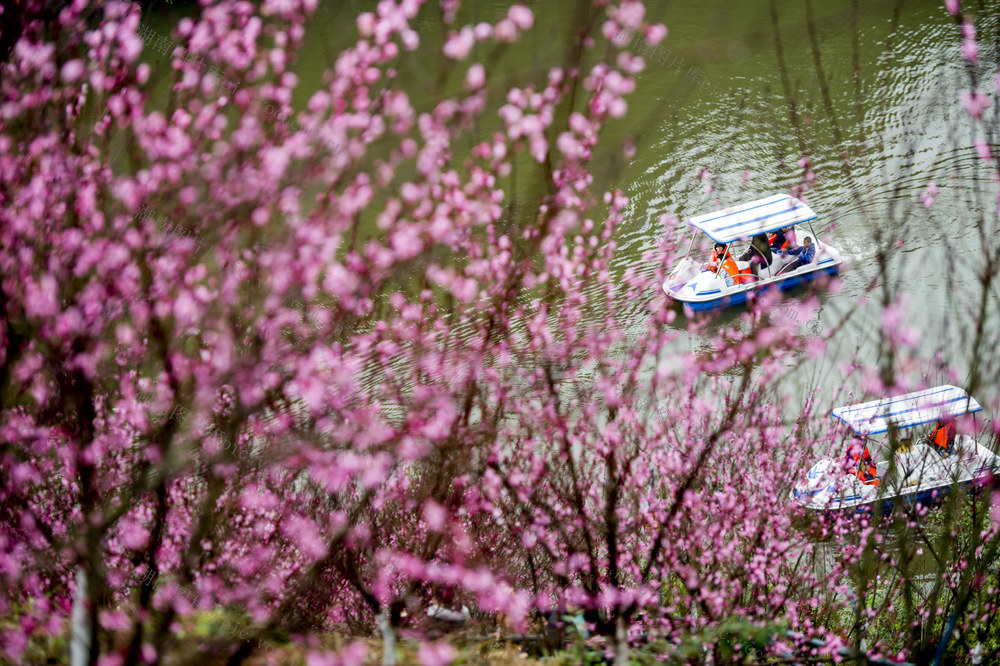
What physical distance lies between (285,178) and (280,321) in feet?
2.79

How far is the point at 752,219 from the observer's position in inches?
512

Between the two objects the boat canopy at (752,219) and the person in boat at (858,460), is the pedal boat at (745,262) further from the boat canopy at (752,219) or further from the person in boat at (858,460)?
the person in boat at (858,460)

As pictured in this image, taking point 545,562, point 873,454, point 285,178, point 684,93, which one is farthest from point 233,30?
point 684,93

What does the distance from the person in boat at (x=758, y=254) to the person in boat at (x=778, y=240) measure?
4.9 inches

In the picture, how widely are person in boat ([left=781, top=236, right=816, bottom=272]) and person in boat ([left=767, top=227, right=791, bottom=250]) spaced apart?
0.10 metres

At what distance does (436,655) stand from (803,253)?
36.3 feet

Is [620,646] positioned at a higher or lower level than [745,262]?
lower

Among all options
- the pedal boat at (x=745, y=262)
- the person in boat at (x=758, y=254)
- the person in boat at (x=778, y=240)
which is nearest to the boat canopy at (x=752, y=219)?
the pedal boat at (x=745, y=262)

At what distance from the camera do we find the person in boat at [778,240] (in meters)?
13.8

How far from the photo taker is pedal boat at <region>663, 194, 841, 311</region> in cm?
1290

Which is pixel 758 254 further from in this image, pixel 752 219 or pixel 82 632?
pixel 82 632

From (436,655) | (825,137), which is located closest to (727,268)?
(825,137)

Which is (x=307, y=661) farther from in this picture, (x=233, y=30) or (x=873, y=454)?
(x=873, y=454)

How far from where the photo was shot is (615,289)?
1478 cm
